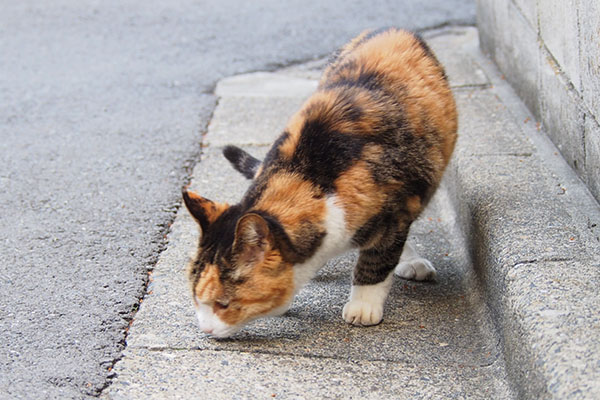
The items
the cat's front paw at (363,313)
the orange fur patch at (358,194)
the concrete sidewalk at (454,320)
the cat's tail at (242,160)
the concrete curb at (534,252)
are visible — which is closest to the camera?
the concrete curb at (534,252)

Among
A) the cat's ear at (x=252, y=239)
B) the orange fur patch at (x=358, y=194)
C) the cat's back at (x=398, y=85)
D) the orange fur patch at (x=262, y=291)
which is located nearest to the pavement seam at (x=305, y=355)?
the orange fur patch at (x=262, y=291)

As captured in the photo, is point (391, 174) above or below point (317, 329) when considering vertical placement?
above

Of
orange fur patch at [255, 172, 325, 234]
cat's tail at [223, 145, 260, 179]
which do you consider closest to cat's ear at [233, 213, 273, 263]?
orange fur patch at [255, 172, 325, 234]

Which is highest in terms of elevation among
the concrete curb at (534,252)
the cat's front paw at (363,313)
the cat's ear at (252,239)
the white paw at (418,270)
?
the cat's ear at (252,239)

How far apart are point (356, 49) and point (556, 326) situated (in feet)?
5.45

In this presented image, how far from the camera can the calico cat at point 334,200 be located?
267 cm

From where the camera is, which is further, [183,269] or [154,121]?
[154,121]

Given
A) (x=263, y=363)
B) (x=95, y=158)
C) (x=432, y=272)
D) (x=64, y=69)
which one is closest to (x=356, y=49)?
(x=432, y=272)

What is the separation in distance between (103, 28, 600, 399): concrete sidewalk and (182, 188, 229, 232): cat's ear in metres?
0.46

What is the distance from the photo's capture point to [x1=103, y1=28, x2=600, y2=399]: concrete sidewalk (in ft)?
7.95

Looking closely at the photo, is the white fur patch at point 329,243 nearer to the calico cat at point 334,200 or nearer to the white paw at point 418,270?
the calico cat at point 334,200

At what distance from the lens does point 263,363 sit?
2.69 metres

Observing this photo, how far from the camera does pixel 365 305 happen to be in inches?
118

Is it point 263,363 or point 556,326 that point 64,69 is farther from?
point 556,326
